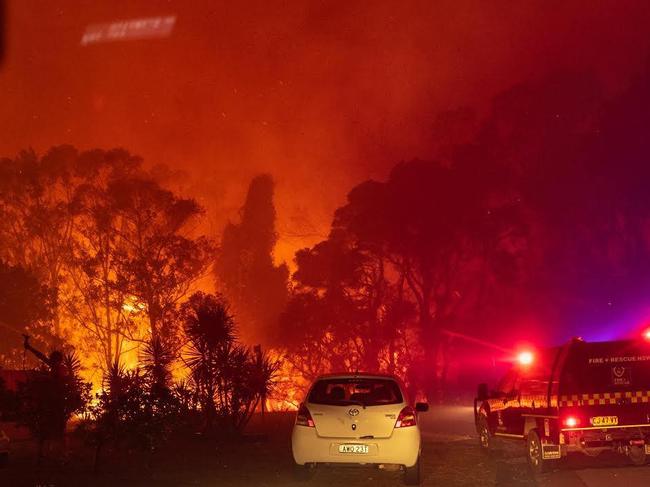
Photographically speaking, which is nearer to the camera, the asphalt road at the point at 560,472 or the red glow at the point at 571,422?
the asphalt road at the point at 560,472

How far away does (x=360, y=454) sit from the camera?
34.3ft

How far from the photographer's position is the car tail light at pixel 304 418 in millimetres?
10672

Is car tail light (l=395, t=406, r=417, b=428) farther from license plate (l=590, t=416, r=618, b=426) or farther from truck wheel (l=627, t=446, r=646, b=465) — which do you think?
truck wheel (l=627, t=446, r=646, b=465)

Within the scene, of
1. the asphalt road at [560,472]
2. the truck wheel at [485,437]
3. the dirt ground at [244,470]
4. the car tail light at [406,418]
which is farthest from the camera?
the truck wheel at [485,437]

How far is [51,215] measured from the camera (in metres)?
46.2

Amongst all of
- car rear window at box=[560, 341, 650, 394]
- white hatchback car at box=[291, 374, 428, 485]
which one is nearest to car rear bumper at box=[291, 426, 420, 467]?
white hatchback car at box=[291, 374, 428, 485]

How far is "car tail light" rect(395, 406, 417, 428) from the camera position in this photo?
10.6 m

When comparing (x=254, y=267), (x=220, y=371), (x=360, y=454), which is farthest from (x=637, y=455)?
(x=254, y=267)

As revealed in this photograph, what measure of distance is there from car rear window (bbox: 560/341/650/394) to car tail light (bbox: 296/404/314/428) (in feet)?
13.2

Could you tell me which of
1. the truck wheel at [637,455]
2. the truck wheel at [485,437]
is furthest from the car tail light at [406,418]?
the truck wheel at [485,437]

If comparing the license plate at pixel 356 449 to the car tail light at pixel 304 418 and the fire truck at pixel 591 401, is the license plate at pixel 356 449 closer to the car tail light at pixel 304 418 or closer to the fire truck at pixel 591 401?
the car tail light at pixel 304 418

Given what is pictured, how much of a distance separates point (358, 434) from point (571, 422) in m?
3.53

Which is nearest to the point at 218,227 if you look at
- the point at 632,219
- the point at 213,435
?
the point at 632,219

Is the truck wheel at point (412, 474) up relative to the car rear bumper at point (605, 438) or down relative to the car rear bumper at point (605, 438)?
down
